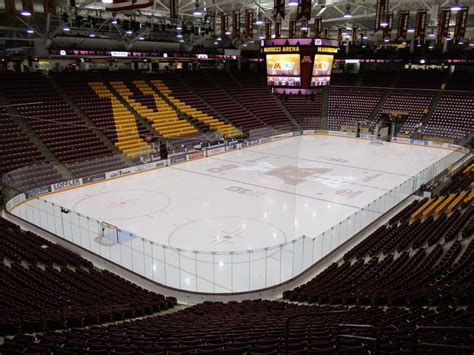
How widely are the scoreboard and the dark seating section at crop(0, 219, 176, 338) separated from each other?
11.2m

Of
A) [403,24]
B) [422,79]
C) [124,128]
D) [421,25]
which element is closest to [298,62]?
[403,24]

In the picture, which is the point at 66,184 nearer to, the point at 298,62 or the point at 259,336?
the point at 298,62

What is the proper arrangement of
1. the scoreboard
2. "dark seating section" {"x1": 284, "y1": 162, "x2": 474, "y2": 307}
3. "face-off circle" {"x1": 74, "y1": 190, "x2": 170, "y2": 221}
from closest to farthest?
"dark seating section" {"x1": 284, "y1": 162, "x2": 474, "y2": 307}, the scoreboard, "face-off circle" {"x1": 74, "y1": 190, "x2": 170, "y2": 221}

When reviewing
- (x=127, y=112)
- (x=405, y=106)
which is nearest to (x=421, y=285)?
(x=127, y=112)

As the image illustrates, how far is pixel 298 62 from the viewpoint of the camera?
60.3ft

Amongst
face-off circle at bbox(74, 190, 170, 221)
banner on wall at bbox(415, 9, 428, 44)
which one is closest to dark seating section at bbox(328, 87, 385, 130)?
banner on wall at bbox(415, 9, 428, 44)

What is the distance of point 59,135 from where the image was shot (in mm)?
28594

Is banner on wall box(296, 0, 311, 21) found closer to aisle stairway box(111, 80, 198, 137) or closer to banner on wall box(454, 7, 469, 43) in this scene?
banner on wall box(454, 7, 469, 43)

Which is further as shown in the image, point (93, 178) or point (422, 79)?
point (422, 79)

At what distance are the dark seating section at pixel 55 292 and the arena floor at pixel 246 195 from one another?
3838 millimetres

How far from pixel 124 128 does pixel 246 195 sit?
1439 centimetres

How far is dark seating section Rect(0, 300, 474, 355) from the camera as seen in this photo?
5684 millimetres

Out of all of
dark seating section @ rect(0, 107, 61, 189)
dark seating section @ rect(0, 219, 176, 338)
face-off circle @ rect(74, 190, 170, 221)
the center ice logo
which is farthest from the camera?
the center ice logo

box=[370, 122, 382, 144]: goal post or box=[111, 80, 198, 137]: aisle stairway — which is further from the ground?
box=[111, 80, 198, 137]: aisle stairway
